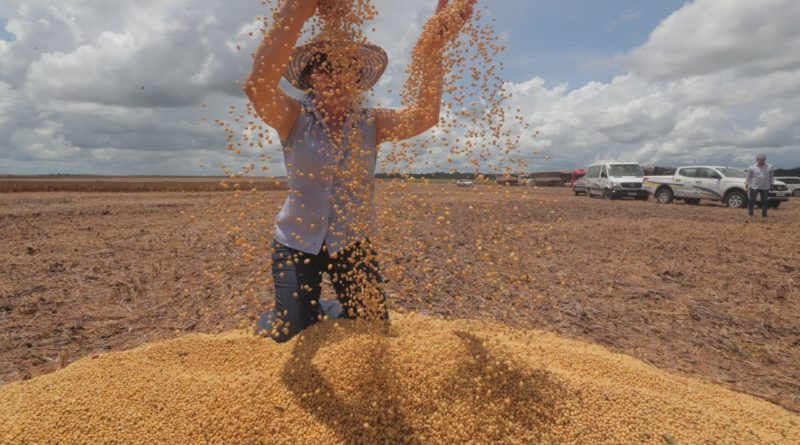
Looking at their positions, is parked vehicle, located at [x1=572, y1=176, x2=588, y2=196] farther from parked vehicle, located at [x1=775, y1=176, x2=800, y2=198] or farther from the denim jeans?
the denim jeans

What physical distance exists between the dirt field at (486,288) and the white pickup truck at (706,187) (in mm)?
9617

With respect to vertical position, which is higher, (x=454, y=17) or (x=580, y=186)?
(x=454, y=17)

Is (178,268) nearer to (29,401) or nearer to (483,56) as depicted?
(29,401)

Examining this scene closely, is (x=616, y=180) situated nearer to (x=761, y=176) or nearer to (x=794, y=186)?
(x=761, y=176)

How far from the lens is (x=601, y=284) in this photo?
5.18 metres

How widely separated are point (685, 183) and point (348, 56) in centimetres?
2008

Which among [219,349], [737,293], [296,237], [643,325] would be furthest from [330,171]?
[737,293]

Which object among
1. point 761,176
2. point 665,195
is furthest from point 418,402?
point 665,195

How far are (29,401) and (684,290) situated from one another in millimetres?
5841

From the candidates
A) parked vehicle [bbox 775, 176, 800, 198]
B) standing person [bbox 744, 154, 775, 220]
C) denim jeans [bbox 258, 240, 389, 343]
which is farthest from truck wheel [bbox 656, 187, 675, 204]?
denim jeans [bbox 258, 240, 389, 343]

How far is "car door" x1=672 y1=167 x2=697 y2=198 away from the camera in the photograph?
702 inches

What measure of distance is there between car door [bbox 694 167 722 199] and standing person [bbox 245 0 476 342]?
1913 centimetres

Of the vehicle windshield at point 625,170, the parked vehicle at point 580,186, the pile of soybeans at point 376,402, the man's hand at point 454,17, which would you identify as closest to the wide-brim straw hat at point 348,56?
the man's hand at point 454,17

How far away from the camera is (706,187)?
17375 mm
